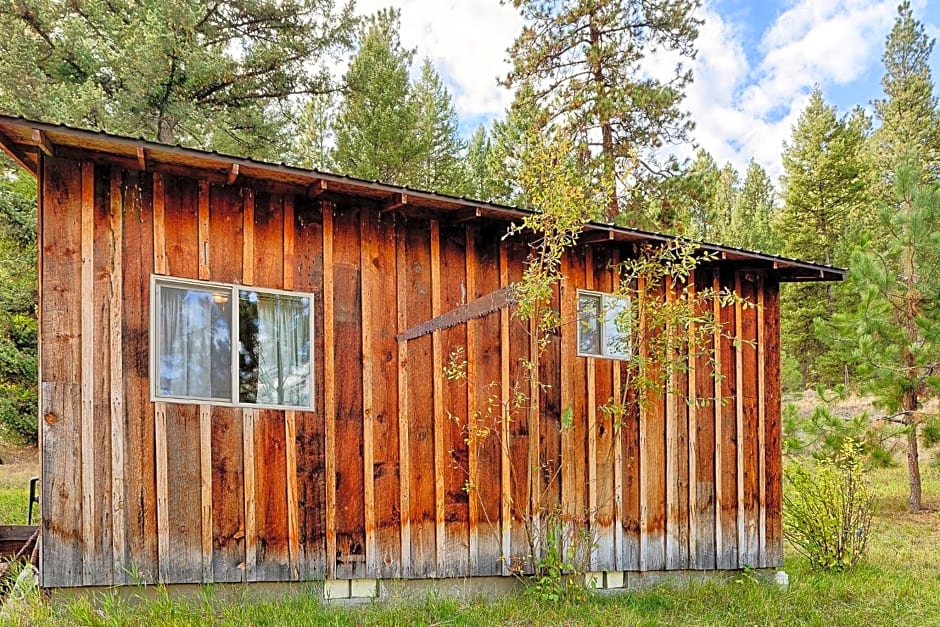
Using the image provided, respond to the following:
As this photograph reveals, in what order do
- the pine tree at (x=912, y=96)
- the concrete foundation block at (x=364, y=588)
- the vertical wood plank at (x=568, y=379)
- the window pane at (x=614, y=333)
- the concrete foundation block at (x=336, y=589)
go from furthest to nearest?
the pine tree at (x=912, y=96), the window pane at (x=614, y=333), the vertical wood plank at (x=568, y=379), the concrete foundation block at (x=364, y=588), the concrete foundation block at (x=336, y=589)

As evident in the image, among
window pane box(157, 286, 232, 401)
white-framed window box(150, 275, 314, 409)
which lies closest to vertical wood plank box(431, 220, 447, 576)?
white-framed window box(150, 275, 314, 409)

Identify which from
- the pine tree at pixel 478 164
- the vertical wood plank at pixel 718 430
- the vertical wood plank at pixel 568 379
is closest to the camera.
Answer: the vertical wood plank at pixel 568 379

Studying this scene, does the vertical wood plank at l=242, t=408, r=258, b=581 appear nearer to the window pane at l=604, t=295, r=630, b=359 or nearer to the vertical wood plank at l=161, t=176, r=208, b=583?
the vertical wood plank at l=161, t=176, r=208, b=583

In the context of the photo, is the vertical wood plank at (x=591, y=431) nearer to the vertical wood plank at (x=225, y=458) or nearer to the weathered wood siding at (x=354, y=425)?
the weathered wood siding at (x=354, y=425)

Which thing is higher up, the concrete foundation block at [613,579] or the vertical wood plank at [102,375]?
the vertical wood plank at [102,375]

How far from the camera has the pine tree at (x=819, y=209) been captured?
20.6m

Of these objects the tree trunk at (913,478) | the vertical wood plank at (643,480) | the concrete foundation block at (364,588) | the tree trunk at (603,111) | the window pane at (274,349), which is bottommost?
the tree trunk at (913,478)

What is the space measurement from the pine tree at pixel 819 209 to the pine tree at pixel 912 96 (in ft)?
5.72

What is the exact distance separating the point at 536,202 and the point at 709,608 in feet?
12.3

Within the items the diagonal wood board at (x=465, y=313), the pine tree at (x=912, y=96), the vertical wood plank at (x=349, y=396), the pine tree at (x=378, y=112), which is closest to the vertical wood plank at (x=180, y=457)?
the vertical wood plank at (x=349, y=396)

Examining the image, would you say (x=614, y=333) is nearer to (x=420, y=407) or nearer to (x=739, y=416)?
(x=739, y=416)

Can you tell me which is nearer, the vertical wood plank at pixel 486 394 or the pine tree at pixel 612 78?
the vertical wood plank at pixel 486 394

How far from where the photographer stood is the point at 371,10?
47.5 ft

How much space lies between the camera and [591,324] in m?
6.27
